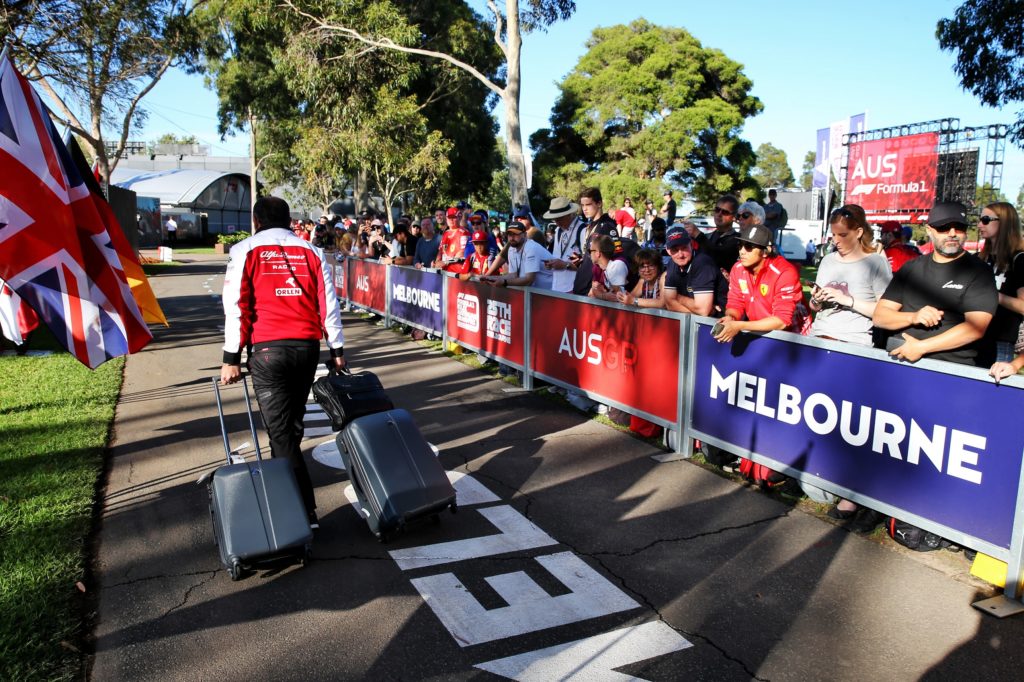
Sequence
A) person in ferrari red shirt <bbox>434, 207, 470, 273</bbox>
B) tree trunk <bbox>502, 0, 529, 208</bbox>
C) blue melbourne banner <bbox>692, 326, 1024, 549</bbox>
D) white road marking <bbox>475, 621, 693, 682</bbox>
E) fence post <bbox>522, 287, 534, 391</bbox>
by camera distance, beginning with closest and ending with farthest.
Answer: white road marking <bbox>475, 621, 693, 682</bbox> < blue melbourne banner <bbox>692, 326, 1024, 549</bbox> < fence post <bbox>522, 287, 534, 391</bbox> < person in ferrari red shirt <bbox>434, 207, 470, 273</bbox> < tree trunk <bbox>502, 0, 529, 208</bbox>

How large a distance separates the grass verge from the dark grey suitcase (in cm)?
162

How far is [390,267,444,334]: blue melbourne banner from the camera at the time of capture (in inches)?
479

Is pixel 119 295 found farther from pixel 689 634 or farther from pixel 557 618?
pixel 689 634

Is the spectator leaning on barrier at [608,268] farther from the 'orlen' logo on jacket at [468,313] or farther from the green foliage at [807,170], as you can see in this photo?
the green foliage at [807,170]

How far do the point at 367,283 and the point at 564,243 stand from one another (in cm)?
763

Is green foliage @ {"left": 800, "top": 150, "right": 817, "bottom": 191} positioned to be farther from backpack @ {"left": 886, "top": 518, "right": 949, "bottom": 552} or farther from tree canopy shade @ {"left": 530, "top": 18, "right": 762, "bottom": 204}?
backpack @ {"left": 886, "top": 518, "right": 949, "bottom": 552}

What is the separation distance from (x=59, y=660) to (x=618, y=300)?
17.8ft

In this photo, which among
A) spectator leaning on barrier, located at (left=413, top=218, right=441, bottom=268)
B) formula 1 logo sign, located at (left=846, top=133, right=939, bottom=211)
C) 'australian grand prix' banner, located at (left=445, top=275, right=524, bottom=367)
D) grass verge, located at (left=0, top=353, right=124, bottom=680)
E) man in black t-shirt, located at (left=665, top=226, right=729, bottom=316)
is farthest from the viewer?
formula 1 logo sign, located at (left=846, top=133, right=939, bottom=211)

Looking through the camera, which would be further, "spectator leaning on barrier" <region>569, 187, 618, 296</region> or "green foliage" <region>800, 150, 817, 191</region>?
"green foliage" <region>800, 150, 817, 191</region>

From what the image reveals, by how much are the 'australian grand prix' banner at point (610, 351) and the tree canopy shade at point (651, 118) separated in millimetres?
34501

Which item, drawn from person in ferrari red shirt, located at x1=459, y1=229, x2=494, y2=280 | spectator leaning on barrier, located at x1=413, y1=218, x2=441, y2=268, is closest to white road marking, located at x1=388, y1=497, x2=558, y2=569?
person in ferrari red shirt, located at x1=459, y1=229, x2=494, y2=280

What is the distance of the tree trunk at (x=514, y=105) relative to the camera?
762 inches

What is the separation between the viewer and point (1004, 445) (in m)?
4.05

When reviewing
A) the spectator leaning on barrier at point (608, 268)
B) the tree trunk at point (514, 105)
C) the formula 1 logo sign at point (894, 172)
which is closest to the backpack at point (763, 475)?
→ the spectator leaning on barrier at point (608, 268)
